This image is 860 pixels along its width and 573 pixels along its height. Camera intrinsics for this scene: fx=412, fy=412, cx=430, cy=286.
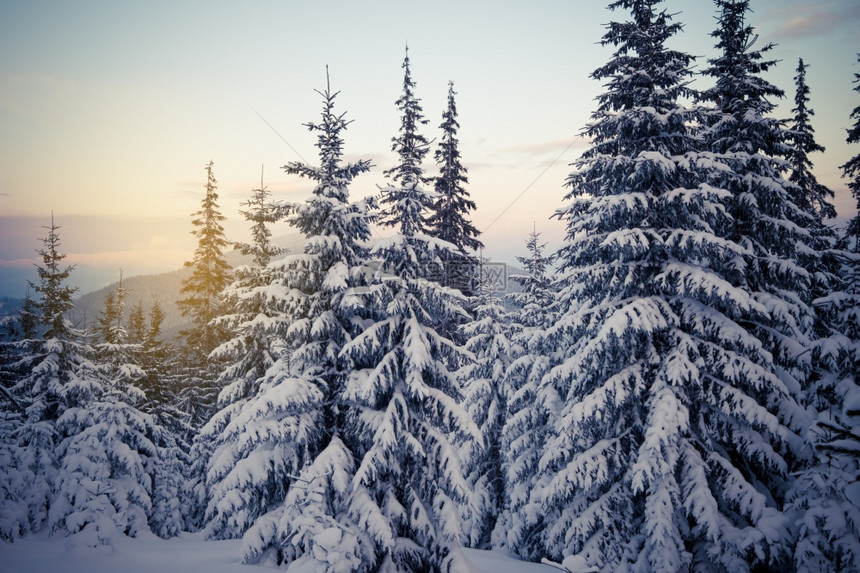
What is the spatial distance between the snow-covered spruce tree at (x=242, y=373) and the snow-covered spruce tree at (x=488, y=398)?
8.99 metres

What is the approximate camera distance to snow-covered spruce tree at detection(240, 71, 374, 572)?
955cm

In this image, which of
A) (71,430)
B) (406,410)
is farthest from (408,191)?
(71,430)

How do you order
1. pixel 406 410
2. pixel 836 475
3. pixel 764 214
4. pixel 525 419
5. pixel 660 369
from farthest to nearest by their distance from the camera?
pixel 525 419, pixel 764 214, pixel 406 410, pixel 660 369, pixel 836 475

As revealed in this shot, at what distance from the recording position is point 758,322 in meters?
11.7

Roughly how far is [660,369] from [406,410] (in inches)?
254

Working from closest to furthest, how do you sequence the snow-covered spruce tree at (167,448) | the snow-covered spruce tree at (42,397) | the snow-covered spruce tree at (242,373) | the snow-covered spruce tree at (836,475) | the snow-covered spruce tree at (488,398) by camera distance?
the snow-covered spruce tree at (836,475) < the snow-covered spruce tree at (242,373) < the snow-covered spruce tree at (42,397) < the snow-covered spruce tree at (488,398) < the snow-covered spruce tree at (167,448)

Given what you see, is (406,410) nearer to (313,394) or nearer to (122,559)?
(313,394)

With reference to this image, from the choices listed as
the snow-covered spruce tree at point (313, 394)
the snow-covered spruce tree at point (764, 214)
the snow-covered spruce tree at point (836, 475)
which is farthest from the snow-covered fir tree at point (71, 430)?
the snow-covered spruce tree at point (764, 214)

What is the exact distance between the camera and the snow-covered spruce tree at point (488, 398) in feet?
64.8

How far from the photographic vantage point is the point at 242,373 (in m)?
18.1

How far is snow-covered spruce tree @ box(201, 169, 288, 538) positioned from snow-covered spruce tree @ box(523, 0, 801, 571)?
26.7 ft

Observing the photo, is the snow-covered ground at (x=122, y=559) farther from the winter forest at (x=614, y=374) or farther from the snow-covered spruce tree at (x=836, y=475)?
the snow-covered spruce tree at (x=836, y=475)

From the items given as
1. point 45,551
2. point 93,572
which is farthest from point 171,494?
point 93,572

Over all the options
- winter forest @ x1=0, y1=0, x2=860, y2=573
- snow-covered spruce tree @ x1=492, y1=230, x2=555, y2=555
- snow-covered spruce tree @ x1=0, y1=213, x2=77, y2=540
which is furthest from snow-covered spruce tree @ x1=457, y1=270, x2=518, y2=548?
snow-covered spruce tree @ x1=0, y1=213, x2=77, y2=540
